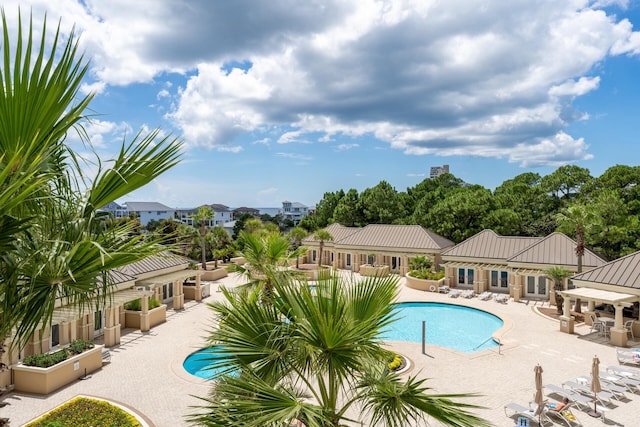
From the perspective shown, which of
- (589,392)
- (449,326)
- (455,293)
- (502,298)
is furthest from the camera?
(455,293)

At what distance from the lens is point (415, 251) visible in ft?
131

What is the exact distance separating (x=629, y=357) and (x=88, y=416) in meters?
20.8

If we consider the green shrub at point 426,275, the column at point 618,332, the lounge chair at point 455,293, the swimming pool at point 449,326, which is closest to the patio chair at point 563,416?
the swimming pool at point 449,326

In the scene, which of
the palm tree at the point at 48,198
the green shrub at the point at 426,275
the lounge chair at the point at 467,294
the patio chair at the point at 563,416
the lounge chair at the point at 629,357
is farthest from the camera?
the green shrub at the point at 426,275

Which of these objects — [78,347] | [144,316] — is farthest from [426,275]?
[78,347]

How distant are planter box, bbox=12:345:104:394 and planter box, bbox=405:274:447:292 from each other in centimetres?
2561

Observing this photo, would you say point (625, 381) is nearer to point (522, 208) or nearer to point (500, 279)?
point (500, 279)

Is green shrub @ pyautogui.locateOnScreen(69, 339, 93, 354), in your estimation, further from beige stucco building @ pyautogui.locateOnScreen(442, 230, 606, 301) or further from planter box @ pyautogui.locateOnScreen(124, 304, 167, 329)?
beige stucco building @ pyautogui.locateOnScreen(442, 230, 606, 301)

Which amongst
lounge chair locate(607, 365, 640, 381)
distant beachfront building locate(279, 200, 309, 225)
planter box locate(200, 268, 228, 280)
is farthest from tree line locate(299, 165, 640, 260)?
distant beachfront building locate(279, 200, 309, 225)

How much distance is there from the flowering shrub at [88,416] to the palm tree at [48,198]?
947 cm

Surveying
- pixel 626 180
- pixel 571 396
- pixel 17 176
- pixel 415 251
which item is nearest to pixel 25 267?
pixel 17 176

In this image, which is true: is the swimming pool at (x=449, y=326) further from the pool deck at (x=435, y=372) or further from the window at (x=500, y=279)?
the window at (x=500, y=279)

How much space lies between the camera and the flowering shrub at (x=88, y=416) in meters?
11.7

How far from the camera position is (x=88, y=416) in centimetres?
1212
